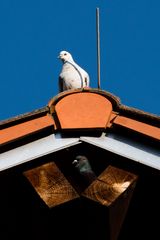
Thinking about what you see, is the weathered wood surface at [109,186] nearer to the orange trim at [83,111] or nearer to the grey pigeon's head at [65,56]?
the orange trim at [83,111]

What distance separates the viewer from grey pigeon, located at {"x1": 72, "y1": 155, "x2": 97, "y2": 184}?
11.2 feet

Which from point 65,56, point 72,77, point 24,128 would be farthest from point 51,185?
point 65,56

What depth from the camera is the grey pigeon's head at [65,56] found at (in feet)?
24.2

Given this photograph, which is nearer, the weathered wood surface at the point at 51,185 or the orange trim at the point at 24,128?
the weathered wood surface at the point at 51,185

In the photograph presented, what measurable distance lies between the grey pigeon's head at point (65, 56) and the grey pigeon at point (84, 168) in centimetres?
387

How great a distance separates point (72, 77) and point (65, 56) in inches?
57.3

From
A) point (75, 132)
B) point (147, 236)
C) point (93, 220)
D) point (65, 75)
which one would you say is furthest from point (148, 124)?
point (65, 75)

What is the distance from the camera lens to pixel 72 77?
6164 millimetres

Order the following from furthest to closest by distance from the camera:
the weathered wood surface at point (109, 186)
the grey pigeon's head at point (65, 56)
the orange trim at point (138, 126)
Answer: the grey pigeon's head at point (65, 56), the orange trim at point (138, 126), the weathered wood surface at point (109, 186)

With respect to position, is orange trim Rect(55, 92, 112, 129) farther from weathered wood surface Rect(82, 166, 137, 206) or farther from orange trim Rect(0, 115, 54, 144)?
weathered wood surface Rect(82, 166, 137, 206)

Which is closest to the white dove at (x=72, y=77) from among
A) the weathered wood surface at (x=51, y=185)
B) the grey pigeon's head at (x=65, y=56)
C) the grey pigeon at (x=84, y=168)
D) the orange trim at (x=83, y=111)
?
the grey pigeon's head at (x=65, y=56)

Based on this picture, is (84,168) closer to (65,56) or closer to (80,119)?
(80,119)

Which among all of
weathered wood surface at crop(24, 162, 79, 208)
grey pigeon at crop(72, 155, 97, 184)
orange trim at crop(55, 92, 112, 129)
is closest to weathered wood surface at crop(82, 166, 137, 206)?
weathered wood surface at crop(24, 162, 79, 208)

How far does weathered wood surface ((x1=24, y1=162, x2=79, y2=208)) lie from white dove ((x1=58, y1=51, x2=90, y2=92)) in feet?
8.49
